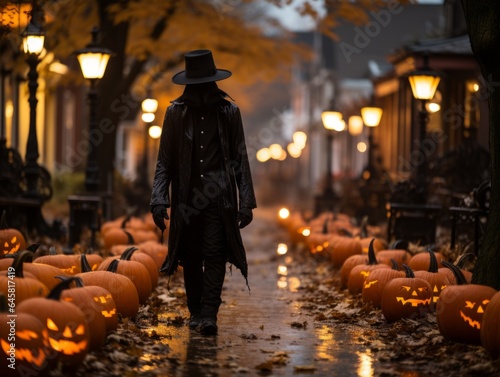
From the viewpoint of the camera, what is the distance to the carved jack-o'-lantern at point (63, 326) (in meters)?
6.90

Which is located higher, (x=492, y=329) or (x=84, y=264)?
(x=84, y=264)

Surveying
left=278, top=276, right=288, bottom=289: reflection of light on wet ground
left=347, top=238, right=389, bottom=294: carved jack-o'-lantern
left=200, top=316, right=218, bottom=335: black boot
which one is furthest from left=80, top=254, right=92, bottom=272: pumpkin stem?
left=278, top=276, right=288, bottom=289: reflection of light on wet ground

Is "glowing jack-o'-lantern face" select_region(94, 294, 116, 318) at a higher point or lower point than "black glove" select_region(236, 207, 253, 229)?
lower

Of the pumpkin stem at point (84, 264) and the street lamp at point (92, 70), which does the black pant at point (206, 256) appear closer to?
the pumpkin stem at point (84, 264)

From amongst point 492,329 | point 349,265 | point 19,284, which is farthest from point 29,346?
point 349,265

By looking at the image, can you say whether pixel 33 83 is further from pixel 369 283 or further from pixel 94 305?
pixel 94 305

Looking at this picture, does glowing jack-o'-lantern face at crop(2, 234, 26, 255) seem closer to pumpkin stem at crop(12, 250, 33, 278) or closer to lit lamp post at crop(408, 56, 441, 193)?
pumpkin stem at crop(12, 250, 33, 278)

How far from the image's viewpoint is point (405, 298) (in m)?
9.74

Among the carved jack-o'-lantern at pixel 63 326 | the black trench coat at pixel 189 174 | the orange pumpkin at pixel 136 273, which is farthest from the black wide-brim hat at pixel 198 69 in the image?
the carved jack-o'-lantern at pixel 63 326

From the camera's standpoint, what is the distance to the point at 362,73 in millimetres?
52688

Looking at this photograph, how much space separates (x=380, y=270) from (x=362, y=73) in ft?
140

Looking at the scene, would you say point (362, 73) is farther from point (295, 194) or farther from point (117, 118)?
point (117, 118)

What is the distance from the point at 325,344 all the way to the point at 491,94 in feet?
8.51

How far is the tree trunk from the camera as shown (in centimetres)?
902
